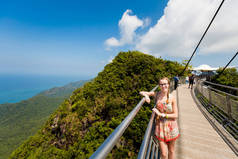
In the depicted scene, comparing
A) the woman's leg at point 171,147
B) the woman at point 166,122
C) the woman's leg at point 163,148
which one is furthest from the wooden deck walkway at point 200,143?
the woman at point 166,122

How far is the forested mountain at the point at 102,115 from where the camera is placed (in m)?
9.52

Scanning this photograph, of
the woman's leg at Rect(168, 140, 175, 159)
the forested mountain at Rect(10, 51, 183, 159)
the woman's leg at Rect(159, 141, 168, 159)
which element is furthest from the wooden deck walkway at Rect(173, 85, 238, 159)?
the forested mountain at Rect(10, 51, 183, 159)

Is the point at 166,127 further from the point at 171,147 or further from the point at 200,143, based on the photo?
the point at 200,143

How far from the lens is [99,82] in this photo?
1487 cm

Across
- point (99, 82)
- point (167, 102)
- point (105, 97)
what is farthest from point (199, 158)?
point (99, 82)

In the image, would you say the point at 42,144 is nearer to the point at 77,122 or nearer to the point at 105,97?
the point at 77,122

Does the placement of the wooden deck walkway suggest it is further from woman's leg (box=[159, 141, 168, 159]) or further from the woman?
the woman

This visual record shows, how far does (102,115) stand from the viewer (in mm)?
12562

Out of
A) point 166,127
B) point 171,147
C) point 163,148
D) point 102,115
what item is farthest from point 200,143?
point 102,115

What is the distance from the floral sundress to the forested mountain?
763cm

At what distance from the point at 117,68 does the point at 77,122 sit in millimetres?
8190

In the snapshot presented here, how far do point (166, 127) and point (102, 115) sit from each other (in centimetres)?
1138

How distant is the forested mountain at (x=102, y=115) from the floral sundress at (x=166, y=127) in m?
7.63

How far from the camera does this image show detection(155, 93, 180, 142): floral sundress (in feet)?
6.43
